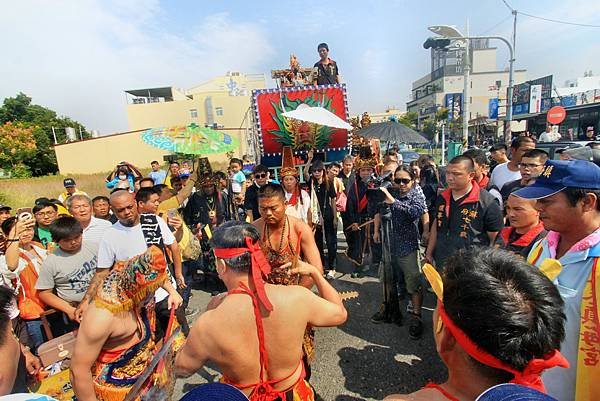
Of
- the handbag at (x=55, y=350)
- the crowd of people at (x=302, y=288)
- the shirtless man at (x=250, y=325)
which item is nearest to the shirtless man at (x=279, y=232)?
the crowd of people at (x=302, y=288)

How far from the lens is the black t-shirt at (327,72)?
25.7 ft

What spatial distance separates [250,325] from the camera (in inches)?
60.2

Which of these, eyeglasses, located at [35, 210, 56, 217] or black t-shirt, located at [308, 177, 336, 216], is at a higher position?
eyeglasses, located at [35, 210, 56, 217]

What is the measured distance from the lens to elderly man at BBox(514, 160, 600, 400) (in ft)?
4.79

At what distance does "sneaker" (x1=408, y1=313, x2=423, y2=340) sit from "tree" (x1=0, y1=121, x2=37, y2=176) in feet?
113

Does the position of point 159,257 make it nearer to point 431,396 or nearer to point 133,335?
point 133,335

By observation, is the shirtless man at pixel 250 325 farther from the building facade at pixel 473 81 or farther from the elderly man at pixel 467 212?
the building facade at pixel 473 81

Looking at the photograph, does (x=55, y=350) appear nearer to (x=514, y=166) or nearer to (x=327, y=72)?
(x=514, y=166)

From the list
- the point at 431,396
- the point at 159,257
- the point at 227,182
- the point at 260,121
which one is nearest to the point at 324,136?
the point at 260,121

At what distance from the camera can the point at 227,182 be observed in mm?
6613

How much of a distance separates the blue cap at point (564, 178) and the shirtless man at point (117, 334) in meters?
2.28

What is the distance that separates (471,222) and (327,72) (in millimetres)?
5905

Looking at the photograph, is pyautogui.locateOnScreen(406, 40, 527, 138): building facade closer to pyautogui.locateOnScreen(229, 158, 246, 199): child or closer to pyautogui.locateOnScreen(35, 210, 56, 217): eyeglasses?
pyautogui.locateOnScreen(229, 158, 246, 199): child

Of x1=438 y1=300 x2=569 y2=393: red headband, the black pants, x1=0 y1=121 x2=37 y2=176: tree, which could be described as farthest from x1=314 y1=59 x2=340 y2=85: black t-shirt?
x1=0 y1=121 x2=37 y2=176: tree
